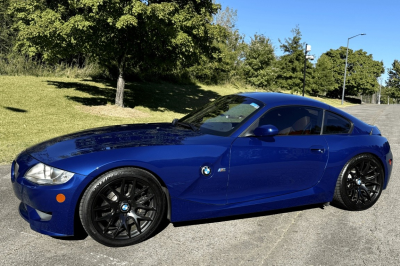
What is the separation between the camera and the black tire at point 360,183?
13.8 feet

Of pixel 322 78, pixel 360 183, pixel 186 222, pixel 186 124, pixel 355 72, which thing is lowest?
pixel 186 222

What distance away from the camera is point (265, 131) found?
3.60m

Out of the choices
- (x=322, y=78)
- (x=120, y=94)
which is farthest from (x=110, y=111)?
(x=322, y=78)

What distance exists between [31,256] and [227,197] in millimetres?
1843

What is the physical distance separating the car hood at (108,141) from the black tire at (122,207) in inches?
12.6

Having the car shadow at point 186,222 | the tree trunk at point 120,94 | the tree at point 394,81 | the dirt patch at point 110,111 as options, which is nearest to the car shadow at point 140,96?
the tree trunk at point 120,94

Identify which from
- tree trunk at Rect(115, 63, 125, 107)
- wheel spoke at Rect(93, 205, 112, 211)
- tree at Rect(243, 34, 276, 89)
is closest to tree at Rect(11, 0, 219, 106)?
tree trunk at Rect(115, 63, 125, 107)

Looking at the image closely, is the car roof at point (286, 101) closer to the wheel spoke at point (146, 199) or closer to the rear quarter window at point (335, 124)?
the rear quarter window at point (335, 124)

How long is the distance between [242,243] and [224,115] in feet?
5.04

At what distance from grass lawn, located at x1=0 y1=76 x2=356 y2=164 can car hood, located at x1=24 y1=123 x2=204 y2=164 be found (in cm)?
338

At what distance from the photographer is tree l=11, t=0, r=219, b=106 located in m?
12.1

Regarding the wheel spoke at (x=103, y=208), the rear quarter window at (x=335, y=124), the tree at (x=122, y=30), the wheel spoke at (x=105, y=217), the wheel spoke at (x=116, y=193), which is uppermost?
the tree at (x=122, y=30)

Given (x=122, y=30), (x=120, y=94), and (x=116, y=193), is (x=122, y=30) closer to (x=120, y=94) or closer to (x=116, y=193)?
(x=120, y=94)

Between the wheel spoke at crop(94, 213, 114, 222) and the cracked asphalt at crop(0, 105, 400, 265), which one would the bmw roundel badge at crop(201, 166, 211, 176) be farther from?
the wheel spoke at crop(94, 213, 114, 222)
